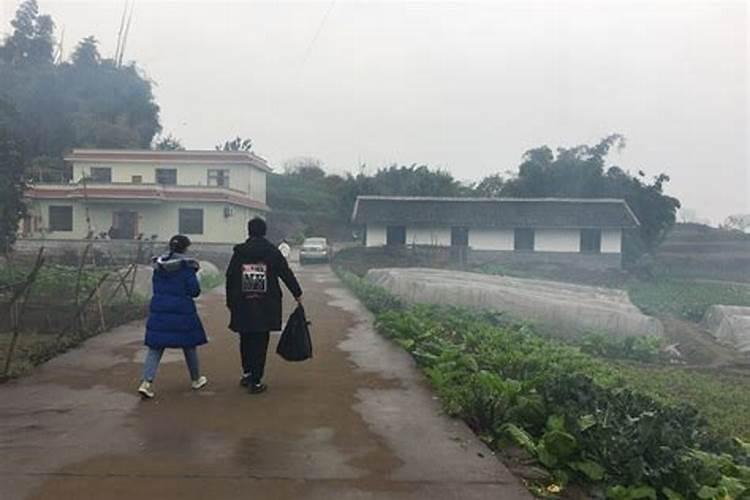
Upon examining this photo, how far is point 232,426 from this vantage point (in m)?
6.50

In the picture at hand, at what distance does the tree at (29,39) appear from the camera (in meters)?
61.8

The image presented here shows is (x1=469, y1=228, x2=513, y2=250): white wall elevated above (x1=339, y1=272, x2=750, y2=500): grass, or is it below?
above

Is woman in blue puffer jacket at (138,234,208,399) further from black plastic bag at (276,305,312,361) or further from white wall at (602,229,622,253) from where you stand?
white wall at (602,229,622,253)

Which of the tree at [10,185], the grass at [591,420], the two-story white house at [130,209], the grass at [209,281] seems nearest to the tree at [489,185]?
the two-story white house at [130,209]

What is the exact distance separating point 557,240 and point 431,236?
695 cm

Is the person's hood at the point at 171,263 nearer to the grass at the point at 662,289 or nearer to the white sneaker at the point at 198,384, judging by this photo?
the white sneaker at the point at 198,384

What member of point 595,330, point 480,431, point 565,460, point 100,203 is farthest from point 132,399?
point 100,203

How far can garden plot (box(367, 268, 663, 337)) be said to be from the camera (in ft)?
55.6

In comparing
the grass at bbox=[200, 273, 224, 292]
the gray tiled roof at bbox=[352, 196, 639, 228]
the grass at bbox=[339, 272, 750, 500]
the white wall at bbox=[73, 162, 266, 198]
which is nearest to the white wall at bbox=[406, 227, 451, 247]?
the gray tiled roof at bbox=[352, 196, 639, 228]

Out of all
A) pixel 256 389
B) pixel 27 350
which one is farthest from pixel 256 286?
pixel 27 350

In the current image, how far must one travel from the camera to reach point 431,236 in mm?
44406

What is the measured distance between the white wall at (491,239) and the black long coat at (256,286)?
36739mm

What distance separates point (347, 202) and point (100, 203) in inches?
855

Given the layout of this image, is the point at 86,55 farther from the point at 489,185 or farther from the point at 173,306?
the point at 173,306
